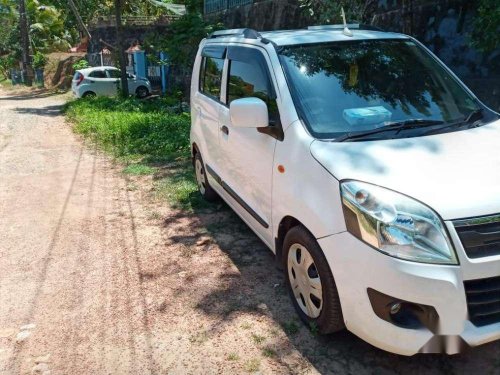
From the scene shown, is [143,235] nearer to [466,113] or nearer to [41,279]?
[41,279]

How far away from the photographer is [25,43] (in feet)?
95.8

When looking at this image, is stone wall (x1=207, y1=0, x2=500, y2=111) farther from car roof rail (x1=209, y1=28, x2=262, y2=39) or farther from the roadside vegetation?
the roadside vegetation

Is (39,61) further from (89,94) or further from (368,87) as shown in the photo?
(368,87)

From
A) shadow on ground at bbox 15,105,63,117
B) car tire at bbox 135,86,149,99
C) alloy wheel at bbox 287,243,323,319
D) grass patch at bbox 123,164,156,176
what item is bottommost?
shadow on ground at bbox 15,105,63,117

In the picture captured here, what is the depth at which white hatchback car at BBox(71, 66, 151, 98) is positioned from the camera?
19062 millimetres

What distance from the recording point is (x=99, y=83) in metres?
19.4

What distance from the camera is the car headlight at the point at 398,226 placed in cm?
238

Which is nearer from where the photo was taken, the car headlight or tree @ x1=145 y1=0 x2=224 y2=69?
the car headlight

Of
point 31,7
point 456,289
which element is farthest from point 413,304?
point 31,7

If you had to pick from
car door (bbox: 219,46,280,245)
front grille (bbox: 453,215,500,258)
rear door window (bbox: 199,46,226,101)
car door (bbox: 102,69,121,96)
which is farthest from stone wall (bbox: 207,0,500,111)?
car door (bbox: 102,69,121,96)

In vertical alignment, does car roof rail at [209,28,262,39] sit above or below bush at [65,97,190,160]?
above

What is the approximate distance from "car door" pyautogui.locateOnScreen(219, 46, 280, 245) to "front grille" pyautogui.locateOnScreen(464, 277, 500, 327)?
1.48 m

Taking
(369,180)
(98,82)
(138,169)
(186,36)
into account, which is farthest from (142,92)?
(369,180)

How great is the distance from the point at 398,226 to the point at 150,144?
297 inches
